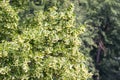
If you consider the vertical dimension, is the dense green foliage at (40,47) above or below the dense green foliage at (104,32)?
above

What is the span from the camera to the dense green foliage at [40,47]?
51.6 ft

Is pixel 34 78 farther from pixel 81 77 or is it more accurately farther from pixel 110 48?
pixel 110 48

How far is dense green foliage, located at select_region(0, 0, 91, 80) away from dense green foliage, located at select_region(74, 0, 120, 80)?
78.4 feet

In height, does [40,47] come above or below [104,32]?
above

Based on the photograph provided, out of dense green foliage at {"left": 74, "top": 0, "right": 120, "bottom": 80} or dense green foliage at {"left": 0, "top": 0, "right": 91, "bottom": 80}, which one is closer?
dense green foliage at {"left": 0, "top": 0, "right": 91, "bottom": 80}

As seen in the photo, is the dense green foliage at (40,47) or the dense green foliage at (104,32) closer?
the dense green foliage at (40,47)

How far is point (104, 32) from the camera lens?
43469mm

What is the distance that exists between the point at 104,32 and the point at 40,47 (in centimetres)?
2744

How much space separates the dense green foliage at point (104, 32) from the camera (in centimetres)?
4219

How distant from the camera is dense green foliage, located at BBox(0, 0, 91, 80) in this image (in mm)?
15727

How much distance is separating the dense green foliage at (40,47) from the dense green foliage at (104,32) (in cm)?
2389

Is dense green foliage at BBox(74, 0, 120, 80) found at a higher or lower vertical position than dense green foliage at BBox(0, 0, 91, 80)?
lower

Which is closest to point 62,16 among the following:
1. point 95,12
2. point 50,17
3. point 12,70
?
point 50,17

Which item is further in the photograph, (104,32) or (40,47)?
(104,32)
